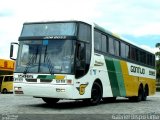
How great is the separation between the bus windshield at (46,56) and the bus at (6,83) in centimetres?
3066

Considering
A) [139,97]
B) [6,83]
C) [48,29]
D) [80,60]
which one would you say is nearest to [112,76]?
[80,60]

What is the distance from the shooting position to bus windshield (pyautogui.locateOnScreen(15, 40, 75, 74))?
15484mm

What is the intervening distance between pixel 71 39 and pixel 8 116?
4.42m

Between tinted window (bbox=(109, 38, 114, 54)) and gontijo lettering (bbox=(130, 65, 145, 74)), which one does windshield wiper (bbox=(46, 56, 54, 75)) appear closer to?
tinted window (bbox=(109, 38, 114, 54))

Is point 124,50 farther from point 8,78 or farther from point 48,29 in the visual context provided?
point 8,78

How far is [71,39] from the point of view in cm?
1567

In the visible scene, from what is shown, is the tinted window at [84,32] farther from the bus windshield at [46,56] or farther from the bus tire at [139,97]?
the bus tire at [139,97]

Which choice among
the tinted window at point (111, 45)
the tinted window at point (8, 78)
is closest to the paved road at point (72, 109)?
the tinted window at point (111, 45)

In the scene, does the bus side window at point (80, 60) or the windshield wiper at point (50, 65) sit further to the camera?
the bus side window at point (80, 60)

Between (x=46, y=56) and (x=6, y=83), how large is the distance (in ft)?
105

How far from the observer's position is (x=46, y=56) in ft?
51.7

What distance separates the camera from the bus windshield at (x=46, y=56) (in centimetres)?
1548

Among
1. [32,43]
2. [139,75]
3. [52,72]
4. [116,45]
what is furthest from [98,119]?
[139,75]

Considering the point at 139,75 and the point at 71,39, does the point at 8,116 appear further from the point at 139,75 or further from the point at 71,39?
the point at 139,75
